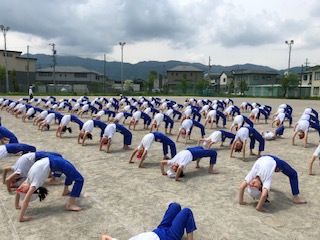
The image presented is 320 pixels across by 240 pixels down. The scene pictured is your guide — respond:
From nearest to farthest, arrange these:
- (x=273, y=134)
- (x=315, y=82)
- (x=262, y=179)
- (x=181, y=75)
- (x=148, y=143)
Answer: (x=262, y=179)
(x=148, y=143)
(x=273, y=134)
(x=315, y=82)
(x=181, y=75)

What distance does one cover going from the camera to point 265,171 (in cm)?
596

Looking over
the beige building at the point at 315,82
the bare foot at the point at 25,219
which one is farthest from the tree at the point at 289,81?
the bare foot at the point at 25,219

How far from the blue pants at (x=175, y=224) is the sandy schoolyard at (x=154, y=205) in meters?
0.76

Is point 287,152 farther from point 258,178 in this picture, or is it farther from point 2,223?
point 2,223

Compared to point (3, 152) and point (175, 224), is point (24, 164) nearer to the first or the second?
point (3, 152)

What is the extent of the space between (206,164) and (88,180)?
148 inches

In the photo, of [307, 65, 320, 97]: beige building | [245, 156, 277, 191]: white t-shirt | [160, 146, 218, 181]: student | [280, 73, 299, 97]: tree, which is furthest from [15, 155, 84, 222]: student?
[307, 65, 320, 97]: beige building

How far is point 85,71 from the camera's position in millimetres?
74562

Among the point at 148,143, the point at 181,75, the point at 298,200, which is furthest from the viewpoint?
the point at 181,75

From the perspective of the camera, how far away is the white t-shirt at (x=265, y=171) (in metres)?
5.91

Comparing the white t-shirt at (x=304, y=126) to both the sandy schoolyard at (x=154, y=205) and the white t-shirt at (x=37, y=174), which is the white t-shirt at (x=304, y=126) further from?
the white t-shirt at (x=37, y=174)

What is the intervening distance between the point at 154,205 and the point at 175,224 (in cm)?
195

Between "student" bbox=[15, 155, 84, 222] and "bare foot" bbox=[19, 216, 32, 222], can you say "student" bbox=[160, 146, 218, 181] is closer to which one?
"student" bbox=[15, 155, 84, 222]

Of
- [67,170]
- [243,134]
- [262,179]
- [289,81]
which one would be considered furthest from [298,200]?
[289,81]
